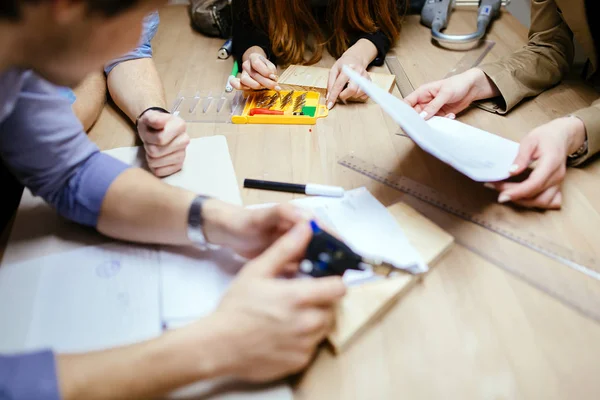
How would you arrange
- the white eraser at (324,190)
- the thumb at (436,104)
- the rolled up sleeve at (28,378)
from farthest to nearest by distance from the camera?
the thumb at (436,104) → the white eraser at (324,190) → the rolled up sleeve at (28,378)

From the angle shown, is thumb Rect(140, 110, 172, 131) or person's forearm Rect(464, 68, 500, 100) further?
person's forearm Rect(464, 68, 500, 100)

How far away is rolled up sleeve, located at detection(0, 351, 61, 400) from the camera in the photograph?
0.44 m

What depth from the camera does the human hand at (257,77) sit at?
3.43 ft

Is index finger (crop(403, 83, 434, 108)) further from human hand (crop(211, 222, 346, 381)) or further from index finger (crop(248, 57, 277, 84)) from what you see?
human hand (crop(211, 222, 346, 381))

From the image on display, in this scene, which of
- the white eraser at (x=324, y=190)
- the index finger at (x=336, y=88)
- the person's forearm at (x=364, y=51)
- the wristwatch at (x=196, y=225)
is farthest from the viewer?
the person's forearm at (x=364, y=51)

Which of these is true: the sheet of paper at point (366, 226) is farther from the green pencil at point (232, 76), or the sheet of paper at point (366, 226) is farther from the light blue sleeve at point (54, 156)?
the green pencil at point (232, 76)

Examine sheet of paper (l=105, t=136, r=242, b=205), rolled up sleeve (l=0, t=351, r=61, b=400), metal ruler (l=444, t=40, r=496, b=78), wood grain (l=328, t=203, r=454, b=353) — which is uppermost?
rolled up sleeve (l=0, t=351, r=61, b=400)

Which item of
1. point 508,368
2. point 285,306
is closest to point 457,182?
point 508,368

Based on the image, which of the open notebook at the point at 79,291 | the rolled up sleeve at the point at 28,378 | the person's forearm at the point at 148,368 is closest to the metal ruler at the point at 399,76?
the open notebook at the point at 79,291

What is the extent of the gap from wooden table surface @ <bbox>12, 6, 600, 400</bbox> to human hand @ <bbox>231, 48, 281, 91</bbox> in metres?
0.14

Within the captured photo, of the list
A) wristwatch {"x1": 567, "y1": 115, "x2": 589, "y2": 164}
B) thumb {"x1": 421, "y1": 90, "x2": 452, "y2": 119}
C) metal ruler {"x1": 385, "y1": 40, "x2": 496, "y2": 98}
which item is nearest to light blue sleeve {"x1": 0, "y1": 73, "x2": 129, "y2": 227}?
thumb {"x1": 421, "y1": 90, "x2": 452, "y2": 119}

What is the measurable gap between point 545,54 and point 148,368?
1.15 m

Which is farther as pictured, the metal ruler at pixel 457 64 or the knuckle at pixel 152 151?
the metal ruler at pixel 457 64

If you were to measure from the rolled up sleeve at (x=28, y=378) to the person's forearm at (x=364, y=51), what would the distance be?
101 cm
